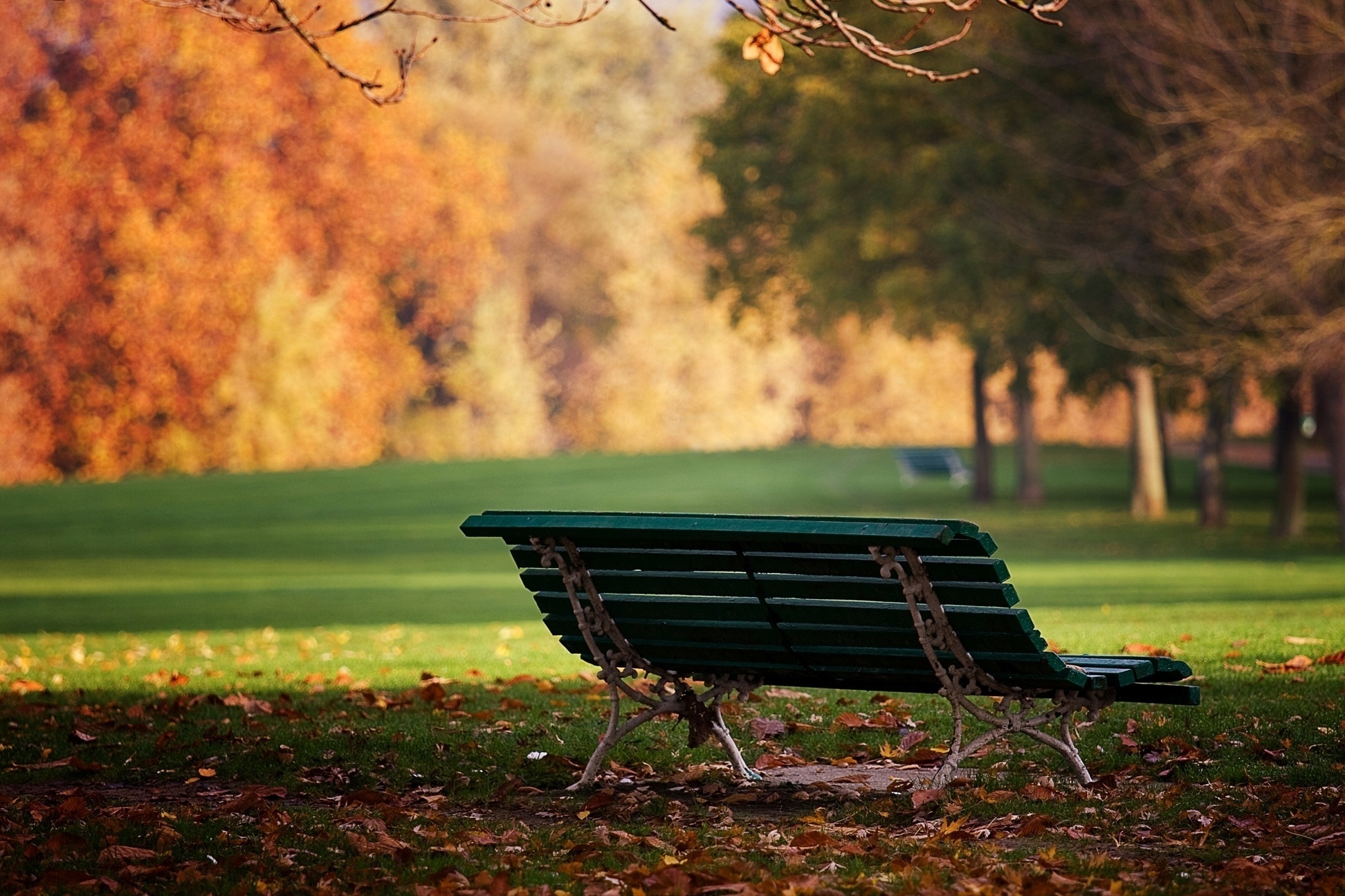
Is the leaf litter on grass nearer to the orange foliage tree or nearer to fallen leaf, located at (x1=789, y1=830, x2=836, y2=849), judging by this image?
fallen leaf, located at (x1=789, y1=830, x2=836, y2=849)

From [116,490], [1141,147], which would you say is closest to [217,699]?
[1141,147]

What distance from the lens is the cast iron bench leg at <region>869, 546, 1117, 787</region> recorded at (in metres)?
4.76

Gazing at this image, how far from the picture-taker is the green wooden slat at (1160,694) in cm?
520

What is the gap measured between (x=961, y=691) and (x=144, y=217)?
34438 millimetres

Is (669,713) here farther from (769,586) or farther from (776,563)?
(776,563)

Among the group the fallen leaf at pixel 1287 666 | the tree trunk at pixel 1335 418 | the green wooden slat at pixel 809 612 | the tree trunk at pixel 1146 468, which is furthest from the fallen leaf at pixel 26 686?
the tree trunk at pixel 1146 468

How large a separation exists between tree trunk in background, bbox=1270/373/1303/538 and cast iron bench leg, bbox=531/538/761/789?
59.6 ft

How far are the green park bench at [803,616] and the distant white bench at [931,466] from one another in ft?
107

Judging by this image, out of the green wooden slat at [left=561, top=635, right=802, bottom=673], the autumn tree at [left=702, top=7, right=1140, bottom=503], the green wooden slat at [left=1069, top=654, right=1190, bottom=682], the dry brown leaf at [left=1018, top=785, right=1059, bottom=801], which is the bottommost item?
the dry brown leaf at [left=1018, top=785, right=1059, bottom=801]

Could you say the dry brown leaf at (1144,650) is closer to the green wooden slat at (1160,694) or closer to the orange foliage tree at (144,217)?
the green wooden slat at (1160,694)

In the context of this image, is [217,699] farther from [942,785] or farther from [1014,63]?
[1014,63]

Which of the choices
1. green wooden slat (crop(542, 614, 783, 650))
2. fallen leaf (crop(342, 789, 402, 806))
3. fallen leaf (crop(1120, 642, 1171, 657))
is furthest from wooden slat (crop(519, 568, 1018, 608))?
fallen leaf (crop(1120, 642, 1171, 657))

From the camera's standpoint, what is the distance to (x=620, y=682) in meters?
5.55

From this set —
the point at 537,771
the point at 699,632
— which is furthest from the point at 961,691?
the point at 537,771
